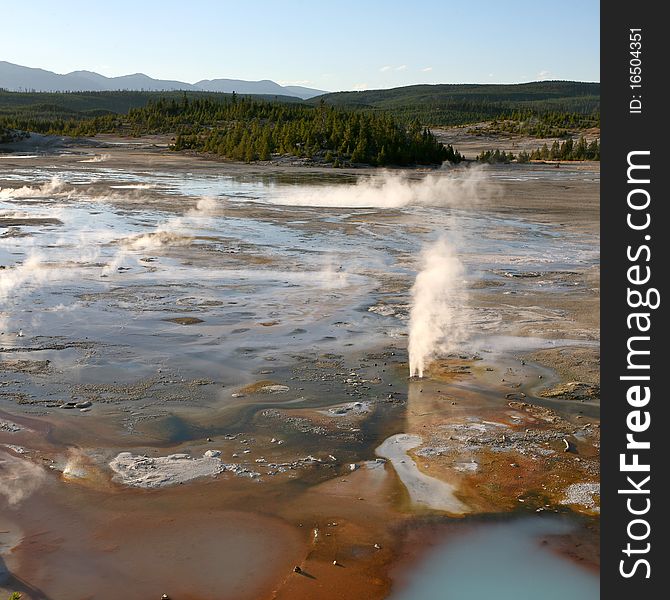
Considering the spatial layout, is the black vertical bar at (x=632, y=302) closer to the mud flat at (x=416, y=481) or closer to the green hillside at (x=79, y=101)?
the mud flat at (x=416, y=481)

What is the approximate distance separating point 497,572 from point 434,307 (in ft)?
22.1

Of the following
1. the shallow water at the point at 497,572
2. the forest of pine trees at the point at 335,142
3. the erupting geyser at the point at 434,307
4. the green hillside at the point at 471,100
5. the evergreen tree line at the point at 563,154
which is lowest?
the shallow water at the point at 497,572

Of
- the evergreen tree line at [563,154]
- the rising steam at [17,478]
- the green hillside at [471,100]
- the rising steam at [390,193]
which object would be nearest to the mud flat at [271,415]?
the rising steam at [17,478]

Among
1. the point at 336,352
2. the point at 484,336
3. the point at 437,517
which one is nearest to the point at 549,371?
the point at 484,336

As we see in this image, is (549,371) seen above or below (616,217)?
below

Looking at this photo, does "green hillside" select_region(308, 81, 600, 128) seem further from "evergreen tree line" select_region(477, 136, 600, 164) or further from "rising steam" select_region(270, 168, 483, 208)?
"rising steam" select_region(270, 168, 483, 208)

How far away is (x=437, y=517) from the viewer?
6.03 m

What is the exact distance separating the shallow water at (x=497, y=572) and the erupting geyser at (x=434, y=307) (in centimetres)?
328

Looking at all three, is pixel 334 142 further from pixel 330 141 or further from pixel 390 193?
pixel 390 193

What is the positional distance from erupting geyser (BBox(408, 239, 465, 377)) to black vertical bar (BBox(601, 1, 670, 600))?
4070mm

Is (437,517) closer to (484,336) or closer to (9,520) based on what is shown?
(9,520)

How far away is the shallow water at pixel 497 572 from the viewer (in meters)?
5.19

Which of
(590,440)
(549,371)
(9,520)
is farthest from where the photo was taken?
(549,371)

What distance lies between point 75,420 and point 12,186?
22.9 meters
